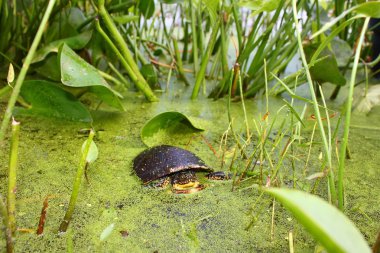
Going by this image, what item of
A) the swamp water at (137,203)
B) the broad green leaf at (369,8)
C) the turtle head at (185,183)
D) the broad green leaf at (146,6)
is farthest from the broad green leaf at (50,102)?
the broad green leaf at (369,8)

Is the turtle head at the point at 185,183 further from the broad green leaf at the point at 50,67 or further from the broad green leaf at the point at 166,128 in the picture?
the broad green leaf at the point at 50,67

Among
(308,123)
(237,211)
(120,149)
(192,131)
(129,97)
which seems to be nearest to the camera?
(237,211)

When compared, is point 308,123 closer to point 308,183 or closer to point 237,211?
point 308,183

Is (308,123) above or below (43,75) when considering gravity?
below

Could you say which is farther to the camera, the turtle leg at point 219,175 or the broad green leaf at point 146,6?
the broad green leaf at point 146,6

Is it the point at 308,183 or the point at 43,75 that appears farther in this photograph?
the point at 43,75

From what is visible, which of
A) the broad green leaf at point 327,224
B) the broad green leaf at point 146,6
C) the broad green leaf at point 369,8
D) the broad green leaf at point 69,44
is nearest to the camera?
the broad green leaf at point 327,224

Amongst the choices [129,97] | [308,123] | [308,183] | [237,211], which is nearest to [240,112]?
[308,123]

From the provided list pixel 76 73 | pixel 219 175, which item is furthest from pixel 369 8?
pixel 76 73
